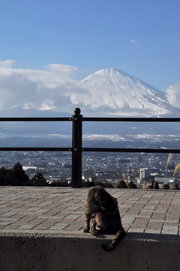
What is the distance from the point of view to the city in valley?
1131cm

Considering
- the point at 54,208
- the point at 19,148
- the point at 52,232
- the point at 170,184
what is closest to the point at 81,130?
the point at 19,148

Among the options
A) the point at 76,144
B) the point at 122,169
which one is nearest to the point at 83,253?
the point at 76,144

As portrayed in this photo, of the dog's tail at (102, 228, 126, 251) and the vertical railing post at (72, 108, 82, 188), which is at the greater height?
the vertical railing post at (72, 108, 82, 188)

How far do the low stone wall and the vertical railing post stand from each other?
16.9 feet

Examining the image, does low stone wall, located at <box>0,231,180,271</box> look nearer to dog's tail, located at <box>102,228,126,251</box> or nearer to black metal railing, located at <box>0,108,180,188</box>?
dog's tail, located at <box>102,228,126,251</box>

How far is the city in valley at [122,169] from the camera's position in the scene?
11312 millimetres

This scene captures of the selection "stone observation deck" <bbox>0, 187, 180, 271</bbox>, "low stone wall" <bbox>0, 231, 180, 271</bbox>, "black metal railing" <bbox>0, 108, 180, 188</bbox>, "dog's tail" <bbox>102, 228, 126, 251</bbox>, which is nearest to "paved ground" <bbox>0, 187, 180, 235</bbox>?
"stone observation deck" <bbox>0, 187, 180, 271</bbox>

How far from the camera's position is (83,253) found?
5805mm

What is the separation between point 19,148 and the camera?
11.2 metres

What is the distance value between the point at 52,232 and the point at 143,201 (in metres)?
3.29

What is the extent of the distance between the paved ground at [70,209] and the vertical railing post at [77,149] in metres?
0.35

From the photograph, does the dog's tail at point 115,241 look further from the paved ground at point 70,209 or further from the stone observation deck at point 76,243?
the paved ground at point 70,209

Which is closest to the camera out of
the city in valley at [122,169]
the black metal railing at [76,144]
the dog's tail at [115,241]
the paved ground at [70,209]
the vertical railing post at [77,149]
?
the dog's tail at [115,241]

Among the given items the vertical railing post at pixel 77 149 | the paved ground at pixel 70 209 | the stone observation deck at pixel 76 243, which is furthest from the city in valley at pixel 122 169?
the stone observation deck at pixel 76 243
